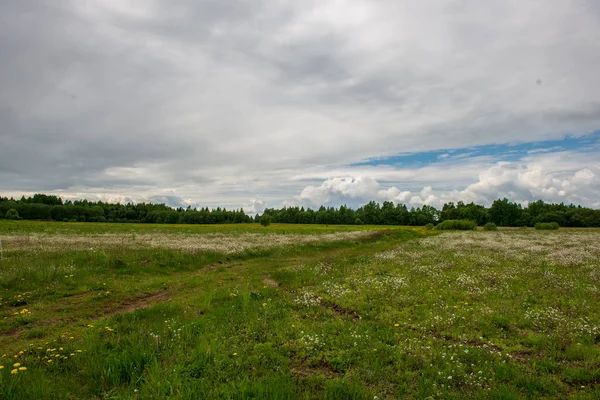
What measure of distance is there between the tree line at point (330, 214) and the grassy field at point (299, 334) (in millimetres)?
87511

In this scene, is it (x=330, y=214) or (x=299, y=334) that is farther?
(x=330, y=214)

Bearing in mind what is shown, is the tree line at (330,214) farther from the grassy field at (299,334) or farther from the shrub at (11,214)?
the grassy field at (299,334)

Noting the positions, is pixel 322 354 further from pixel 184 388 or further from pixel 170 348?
pixel 170 348

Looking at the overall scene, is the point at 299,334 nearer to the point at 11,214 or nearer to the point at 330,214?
the point at 11,214

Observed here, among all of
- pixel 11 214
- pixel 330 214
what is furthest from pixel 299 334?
pixel 330 214

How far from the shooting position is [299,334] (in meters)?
9.34

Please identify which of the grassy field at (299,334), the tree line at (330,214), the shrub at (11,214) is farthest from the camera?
the tree line at (330,214)

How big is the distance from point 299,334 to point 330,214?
150891 mm

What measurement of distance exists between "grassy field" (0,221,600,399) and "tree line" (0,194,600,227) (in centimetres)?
8751

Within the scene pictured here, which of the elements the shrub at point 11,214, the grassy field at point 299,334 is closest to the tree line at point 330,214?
the shrub at point 11,214

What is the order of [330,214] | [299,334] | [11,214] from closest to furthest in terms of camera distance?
[299,334]
[11,214]
[330,214]

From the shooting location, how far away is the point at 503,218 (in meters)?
128

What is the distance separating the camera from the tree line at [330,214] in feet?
356

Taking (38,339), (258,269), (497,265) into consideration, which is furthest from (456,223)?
(38,339)
